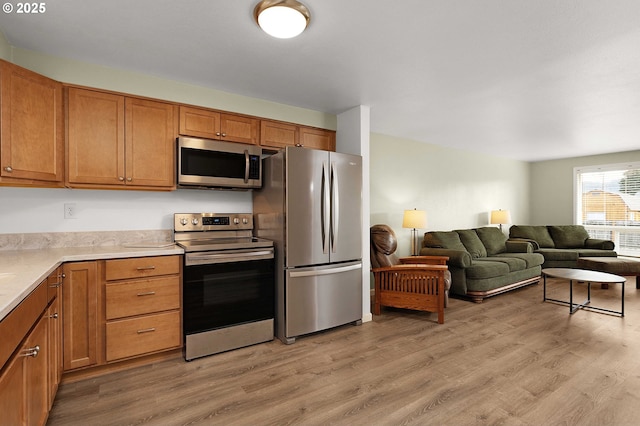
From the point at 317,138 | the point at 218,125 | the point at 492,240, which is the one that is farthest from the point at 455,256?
the point at 218,125

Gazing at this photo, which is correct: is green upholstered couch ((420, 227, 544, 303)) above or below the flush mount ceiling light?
below

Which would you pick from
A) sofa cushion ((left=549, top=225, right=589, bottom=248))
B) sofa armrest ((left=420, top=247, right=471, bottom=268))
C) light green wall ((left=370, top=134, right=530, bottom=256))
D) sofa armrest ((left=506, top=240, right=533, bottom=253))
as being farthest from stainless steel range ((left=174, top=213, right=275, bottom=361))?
sofa cushion ((left=549, top=225, right=589, bottom=248))

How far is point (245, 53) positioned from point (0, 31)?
1589 millimetres

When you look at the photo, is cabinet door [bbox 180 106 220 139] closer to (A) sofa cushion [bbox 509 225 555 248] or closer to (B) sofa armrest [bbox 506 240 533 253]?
(B) sofa armrest [bbox 506 240 533 253]

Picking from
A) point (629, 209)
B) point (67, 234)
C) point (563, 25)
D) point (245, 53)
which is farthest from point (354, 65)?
point (629, 209)

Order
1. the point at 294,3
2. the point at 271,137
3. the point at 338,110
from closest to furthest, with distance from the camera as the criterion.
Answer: the point at 294,3 → the point at 271,137 → the point at 338,110

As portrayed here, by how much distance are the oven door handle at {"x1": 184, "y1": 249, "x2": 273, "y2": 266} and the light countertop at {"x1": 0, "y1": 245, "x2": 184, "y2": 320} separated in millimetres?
102

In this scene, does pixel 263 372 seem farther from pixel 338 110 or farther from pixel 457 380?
pixel 338 110

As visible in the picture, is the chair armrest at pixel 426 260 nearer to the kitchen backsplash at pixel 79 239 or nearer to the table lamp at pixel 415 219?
the table lamp at pixel 415 219

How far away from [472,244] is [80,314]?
5155 millimetres

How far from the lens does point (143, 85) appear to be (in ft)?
9.18

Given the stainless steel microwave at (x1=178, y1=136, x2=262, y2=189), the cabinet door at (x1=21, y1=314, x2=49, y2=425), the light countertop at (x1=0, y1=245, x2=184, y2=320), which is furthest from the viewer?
the stainless steel microwave at (x1=178, y1=136, x2=262, y2=189)

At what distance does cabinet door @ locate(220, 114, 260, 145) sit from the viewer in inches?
122

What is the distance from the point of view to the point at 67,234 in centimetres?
265
